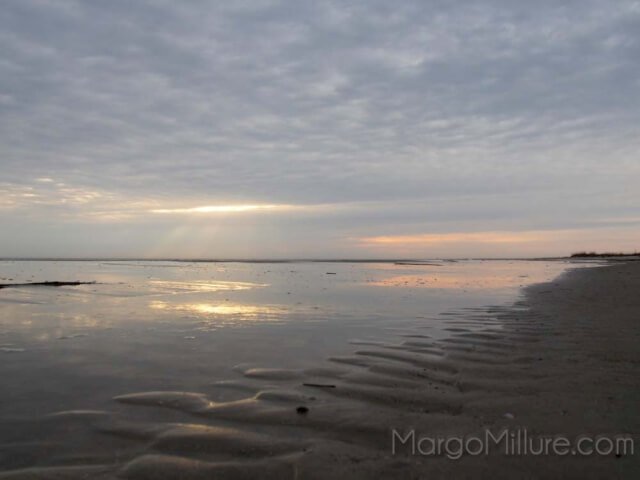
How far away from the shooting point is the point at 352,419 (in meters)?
5.05

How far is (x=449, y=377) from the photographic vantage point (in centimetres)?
A: 680

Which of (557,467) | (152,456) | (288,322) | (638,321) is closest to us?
(557,467)

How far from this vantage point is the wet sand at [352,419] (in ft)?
12.8

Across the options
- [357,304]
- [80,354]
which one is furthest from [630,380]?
[357,304]

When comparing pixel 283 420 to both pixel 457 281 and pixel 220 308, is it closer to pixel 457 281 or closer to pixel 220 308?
pixel 220 308

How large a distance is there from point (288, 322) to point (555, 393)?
7684 mm

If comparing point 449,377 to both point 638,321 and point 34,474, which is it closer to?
point 34,474

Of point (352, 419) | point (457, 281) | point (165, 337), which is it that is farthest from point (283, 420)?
point (457, 281)

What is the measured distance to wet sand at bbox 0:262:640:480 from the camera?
3916 mm

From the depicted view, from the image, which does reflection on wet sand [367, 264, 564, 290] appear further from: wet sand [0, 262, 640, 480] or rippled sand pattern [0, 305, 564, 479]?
rippled sand pattern [0, 305, 564, 479]

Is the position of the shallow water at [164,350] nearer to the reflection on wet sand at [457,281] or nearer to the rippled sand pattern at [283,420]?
the rippled sand pattern at [283,420]

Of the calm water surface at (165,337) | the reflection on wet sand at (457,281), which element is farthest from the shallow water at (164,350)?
the reflection on wet sand at (457,281)

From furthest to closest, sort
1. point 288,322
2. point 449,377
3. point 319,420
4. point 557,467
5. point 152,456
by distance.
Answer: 1. point 288,322
2. point 449,377
3. point 319,420
4. point 152,456
5. point 557,467

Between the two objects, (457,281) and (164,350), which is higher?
(457,281)
